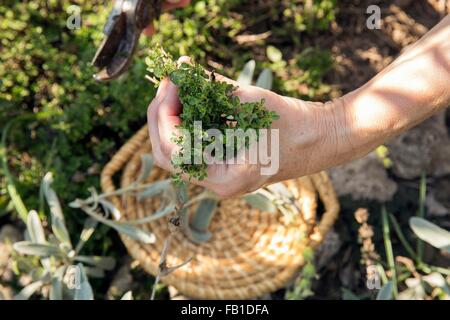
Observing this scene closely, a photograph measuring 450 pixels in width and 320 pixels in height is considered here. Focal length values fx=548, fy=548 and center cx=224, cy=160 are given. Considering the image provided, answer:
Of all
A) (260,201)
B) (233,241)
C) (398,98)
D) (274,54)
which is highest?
(398,98)

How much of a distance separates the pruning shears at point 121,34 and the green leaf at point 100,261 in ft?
1.93

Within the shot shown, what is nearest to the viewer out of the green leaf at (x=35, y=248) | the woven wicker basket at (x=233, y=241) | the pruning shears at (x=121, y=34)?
the pruning shears at (x=121, y=34)

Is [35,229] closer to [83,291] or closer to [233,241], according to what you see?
[83,291]

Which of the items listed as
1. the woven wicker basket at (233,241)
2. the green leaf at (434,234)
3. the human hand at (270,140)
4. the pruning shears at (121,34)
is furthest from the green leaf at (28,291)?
the green leaf at (434,234)

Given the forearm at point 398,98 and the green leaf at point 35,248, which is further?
the green leaf at point 35,248

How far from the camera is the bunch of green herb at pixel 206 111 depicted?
1037 millimetres

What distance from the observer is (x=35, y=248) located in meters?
1.70

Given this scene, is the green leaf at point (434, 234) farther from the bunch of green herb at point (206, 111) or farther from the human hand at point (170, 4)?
the human hand at point (170, 4)

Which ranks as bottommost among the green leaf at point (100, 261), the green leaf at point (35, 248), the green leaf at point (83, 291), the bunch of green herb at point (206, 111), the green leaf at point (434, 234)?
the green leaf at point (100, 261)

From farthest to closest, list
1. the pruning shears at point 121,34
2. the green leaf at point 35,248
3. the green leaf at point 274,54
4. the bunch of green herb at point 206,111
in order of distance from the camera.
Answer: the green leaf at point 274,54 → the green leaf at point 35,248 → the pruning shears at point 121,34 → the bunch of green herb at point 206,111

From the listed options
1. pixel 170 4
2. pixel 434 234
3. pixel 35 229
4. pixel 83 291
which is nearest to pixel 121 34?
pixel 170 4

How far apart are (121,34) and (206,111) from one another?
27.2 inches

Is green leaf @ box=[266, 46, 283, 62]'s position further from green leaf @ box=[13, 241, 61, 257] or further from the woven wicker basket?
green leaf @ box=[13, 241, 61, 257]
